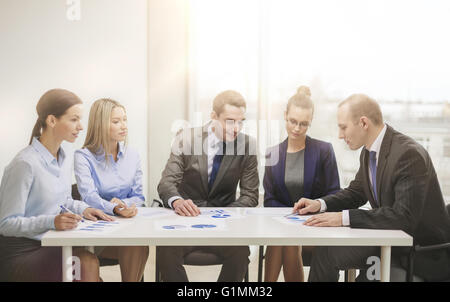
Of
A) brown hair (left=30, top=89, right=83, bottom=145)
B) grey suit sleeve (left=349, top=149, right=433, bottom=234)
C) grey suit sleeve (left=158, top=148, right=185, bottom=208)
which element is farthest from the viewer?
grey suit sleeve (left=158, top=148, right=185, bottom=208)

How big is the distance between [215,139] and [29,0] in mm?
1351

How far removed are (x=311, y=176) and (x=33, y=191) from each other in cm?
153

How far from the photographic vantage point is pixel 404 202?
73.8 inches

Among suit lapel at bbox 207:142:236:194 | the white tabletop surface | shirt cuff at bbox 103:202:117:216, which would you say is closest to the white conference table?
the white tabletop surface

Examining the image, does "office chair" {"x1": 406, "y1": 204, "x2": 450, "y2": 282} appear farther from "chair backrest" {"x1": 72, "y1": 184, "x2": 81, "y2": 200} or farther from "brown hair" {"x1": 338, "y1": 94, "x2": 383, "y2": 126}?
"chair backrest" {"x1": 72, "y1": 184, "x2": 81, "y2": 200}

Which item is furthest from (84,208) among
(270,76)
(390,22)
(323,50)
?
(390,22)

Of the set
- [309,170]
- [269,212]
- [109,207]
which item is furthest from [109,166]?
[309,170]

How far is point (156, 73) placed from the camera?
293 centimetres

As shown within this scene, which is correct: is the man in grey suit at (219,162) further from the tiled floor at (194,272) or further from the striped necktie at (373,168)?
the striped necktie at (373,168)

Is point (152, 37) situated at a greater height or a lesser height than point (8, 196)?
greater

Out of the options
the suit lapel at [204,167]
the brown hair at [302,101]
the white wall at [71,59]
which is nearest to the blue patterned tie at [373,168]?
the brown hair at [302,101]

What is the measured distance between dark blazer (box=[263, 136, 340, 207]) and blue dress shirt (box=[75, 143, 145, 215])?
78 centimetres

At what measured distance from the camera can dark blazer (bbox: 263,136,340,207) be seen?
256 cm
